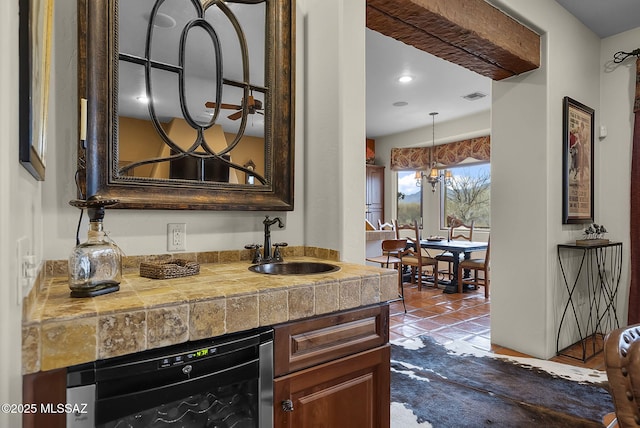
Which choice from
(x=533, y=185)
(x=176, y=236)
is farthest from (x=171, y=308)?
(x=533, y=185)

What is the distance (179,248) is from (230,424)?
2.48 feet

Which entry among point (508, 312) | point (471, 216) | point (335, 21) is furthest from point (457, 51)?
point (471, 216)

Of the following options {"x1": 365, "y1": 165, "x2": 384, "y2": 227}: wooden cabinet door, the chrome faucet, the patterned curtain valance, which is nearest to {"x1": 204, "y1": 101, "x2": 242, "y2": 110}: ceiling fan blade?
the chrome faucet

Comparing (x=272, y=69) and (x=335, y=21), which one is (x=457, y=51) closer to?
(x=335, y=21)

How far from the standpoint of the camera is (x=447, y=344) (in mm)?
3146

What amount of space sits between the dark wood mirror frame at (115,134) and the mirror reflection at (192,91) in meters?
Result: 0.03

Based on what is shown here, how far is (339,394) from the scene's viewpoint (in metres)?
1.29

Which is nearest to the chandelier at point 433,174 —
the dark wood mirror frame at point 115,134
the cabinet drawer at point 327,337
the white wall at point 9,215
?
the dark wood mirror frame at point 115,134

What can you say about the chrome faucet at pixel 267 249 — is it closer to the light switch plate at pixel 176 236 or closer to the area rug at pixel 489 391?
the light switch plate at pixel 176 236

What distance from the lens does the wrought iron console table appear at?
317 centimetres

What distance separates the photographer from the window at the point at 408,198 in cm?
769

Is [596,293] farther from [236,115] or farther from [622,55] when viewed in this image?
[236,115]

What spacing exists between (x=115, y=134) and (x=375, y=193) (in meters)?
6.75

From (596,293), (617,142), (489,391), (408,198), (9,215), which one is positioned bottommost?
(489,391)
